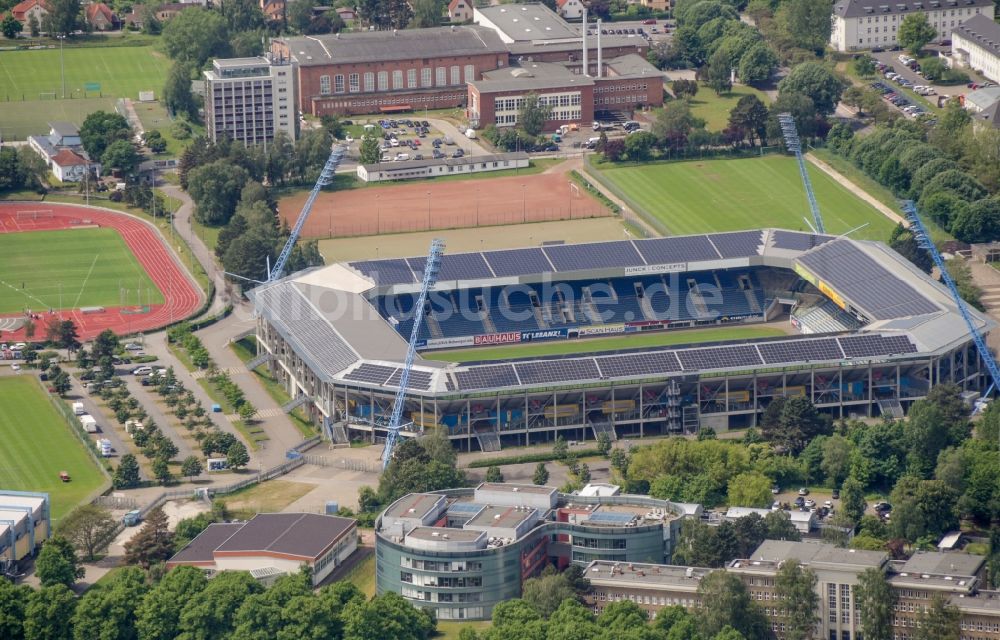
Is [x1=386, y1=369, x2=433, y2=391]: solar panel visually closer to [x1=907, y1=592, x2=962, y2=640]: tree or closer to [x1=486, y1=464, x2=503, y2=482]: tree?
[x1=486, y1=464, x2=503, y2=482]: tree

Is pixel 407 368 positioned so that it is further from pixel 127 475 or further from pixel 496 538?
pixel 496 538

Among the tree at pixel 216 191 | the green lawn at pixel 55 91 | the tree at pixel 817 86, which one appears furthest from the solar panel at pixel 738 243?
the green lawn at pixel 55 91

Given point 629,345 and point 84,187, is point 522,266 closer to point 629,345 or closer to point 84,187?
point 629,345

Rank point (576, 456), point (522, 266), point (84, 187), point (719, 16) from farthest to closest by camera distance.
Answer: point (719, 16), point (84, 187), point (522, 266), point (576, 456)

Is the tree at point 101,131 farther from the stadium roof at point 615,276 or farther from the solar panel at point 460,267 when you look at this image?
the solar panel at point 460,267

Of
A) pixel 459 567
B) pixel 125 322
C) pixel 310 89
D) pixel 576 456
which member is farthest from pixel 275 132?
pixel 459 567

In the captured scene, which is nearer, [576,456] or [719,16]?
[576,456]
